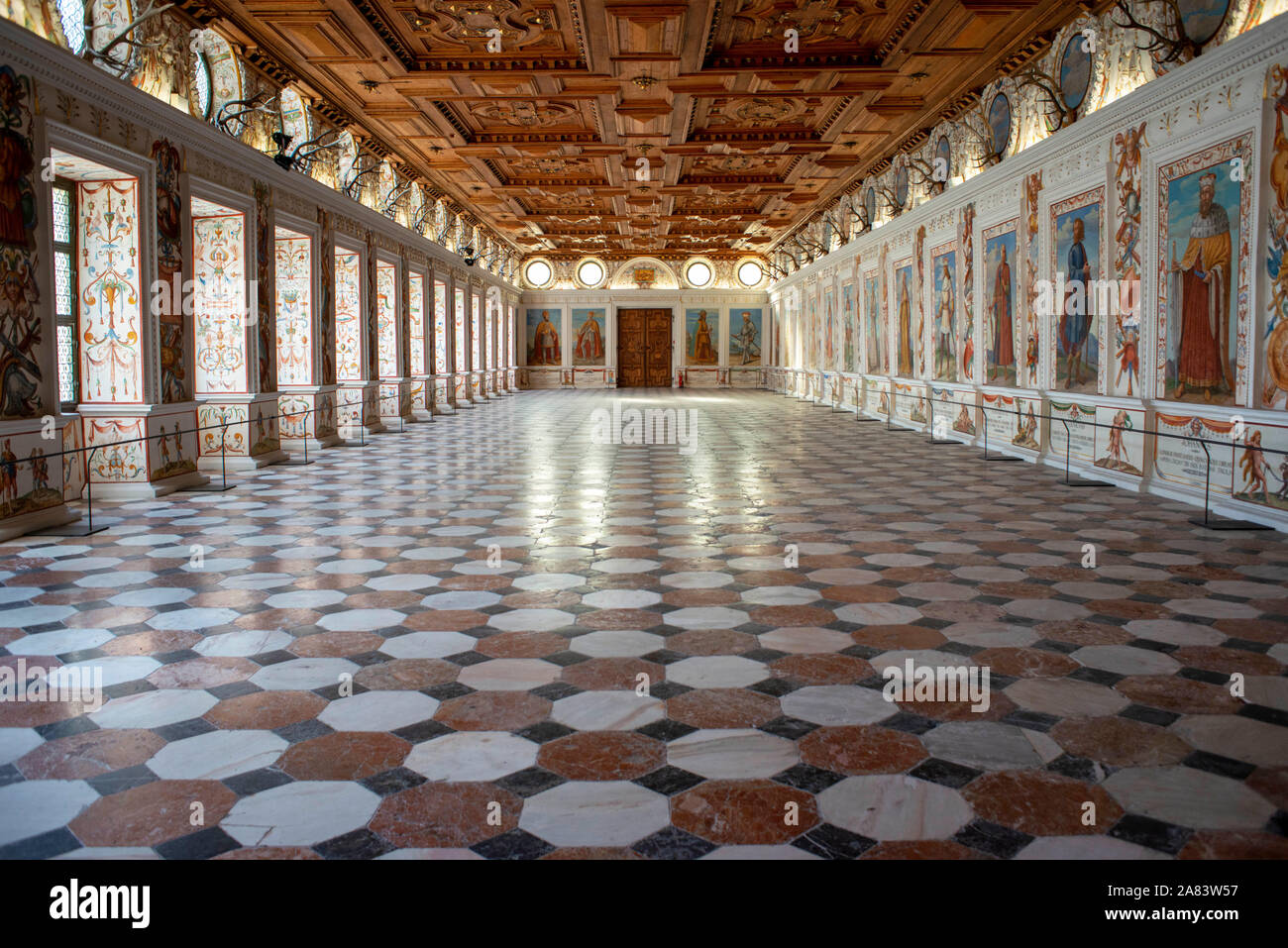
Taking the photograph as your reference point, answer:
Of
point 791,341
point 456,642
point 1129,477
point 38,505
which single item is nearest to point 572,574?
point 456,642

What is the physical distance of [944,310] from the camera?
18.1 m

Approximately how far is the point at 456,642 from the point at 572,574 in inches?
70.0

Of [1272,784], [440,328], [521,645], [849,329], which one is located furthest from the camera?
[440,328]

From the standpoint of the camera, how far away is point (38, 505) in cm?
887

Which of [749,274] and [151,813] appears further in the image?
[749,274]

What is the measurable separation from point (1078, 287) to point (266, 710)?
12.3 meters

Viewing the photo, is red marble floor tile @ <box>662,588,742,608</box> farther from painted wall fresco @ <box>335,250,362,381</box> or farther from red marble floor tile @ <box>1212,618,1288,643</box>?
painted wall fresco @ <box>335,250,362,381</box>

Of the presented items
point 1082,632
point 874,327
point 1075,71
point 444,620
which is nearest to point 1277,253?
point 1075,71

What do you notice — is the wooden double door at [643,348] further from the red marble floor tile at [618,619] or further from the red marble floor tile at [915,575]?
the red marble floor tile at [618,619]

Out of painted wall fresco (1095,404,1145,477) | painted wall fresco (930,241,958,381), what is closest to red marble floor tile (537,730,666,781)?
painted wall fresco (1095,404,1145,477)

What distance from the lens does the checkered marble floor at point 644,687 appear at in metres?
3.11

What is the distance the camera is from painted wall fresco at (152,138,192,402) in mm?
11180

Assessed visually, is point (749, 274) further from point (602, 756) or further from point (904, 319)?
point (602, 756)

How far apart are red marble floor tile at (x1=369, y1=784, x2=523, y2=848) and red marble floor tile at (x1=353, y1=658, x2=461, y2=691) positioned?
1169 millimetres
